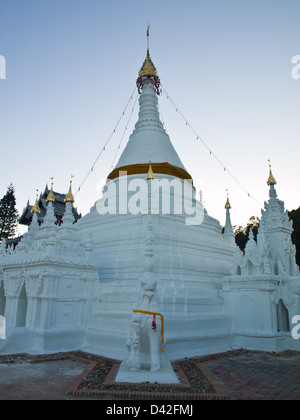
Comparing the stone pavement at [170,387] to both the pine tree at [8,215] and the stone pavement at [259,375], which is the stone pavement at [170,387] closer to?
the stone pavement at [259,375]

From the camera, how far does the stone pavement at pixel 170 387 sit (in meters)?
7.41

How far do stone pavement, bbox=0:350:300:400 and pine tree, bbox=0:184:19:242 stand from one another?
4262 centimetres

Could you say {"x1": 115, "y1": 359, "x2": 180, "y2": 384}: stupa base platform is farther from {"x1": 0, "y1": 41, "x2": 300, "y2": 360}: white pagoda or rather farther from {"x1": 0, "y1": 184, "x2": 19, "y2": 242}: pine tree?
{"x1": 0, "y1": 184, "x2": 19, "y2": 242}: pine tree

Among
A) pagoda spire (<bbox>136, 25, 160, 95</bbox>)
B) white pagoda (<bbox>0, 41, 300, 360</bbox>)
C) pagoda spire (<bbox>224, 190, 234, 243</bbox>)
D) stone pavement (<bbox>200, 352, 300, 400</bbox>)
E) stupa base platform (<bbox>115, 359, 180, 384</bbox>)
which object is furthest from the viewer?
pagoda spire (<bbox>136, 25, 160, 95</bbox>)

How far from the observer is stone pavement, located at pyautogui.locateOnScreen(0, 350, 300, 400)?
7414 mm

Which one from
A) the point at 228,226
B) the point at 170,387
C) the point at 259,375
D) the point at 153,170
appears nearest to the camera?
the point at 170,387

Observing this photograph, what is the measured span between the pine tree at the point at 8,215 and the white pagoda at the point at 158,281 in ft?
115

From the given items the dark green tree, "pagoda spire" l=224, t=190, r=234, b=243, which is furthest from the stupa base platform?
the dark green tree

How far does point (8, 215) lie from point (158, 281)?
46.4 metres

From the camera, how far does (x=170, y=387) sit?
7.96 m

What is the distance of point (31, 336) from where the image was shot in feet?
41.7

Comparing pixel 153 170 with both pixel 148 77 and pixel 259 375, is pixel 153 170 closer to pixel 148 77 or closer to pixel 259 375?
pixel 148 77

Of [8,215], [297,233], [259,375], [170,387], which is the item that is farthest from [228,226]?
[8,215]
